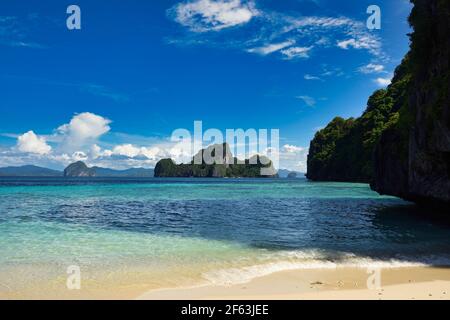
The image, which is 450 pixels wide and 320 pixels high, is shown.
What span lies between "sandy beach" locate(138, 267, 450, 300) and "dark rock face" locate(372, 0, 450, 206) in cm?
1069

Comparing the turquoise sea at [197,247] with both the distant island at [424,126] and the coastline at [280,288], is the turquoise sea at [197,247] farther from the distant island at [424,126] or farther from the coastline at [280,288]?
the distant island at [424,126]

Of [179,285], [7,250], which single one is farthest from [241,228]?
[7,250]

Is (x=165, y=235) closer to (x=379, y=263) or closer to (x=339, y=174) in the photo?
(x=379, y=263)

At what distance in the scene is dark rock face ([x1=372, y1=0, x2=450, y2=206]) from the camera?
18047 mm

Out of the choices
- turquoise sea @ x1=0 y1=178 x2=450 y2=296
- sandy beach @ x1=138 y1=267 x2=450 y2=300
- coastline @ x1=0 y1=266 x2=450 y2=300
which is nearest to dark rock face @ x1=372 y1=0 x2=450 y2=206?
turquoise sea @ x1=0 y1=178 x2=450 y2=296

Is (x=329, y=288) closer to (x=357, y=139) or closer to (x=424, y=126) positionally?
(x=424, y=126)

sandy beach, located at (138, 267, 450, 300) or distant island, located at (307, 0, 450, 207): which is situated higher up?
distant island, located at (307, 0, 450, 207)

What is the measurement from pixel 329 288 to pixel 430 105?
1525cm

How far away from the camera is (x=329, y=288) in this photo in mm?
8812

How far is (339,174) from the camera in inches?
4331

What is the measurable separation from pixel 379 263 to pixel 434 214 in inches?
680

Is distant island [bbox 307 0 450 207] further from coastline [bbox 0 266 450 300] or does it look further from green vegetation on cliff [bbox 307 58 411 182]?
green vegetation on cliff [bbox 307 58 411 182]

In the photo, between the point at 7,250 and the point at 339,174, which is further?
the point at 339,174

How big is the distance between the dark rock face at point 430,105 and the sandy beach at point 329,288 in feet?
35.1
